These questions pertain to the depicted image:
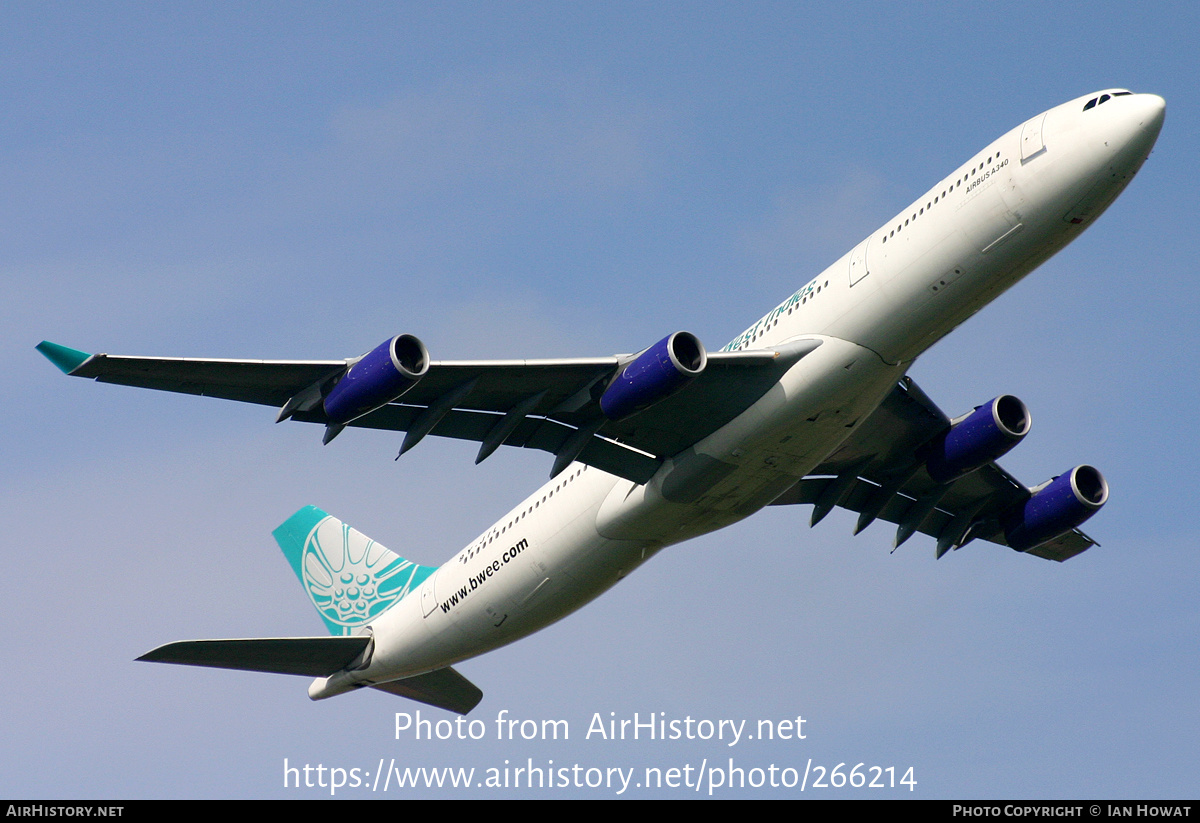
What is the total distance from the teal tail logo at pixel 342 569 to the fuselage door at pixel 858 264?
1345 cm

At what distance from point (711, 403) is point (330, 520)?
618 inches

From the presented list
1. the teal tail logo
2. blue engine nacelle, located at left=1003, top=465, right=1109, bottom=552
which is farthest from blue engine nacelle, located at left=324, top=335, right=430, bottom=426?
blue engine nacelle, located at left=1003, top=465, right=1109, bottom=552

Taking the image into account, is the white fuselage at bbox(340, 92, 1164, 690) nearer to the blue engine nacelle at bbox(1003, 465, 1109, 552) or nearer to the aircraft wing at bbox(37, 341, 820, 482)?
Answer: the aircraft wing at bbox(37, 341, 820, 482)

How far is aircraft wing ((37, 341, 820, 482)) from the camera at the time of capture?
23984 millimetres

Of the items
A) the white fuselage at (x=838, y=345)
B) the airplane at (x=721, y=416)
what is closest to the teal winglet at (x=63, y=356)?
the airplane at (x=721, y=416)

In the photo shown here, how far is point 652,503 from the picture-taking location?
90.2 feet

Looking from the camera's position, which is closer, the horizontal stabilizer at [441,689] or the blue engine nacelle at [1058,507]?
→ the blue engine nacelle at [1058,507]

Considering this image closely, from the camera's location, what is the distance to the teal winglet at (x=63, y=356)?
21.8 metres

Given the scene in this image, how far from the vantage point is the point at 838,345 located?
24938 mm

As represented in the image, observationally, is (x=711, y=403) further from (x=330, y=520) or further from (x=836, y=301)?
(x=330, y=520)

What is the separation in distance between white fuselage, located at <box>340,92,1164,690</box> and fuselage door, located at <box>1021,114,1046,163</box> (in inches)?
1.0

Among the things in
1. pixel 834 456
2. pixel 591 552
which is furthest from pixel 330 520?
pixel 834 456

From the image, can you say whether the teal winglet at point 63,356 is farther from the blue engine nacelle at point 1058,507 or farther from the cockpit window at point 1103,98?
the blue engine nacelle at point 1058,507

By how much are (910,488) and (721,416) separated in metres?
9.24
